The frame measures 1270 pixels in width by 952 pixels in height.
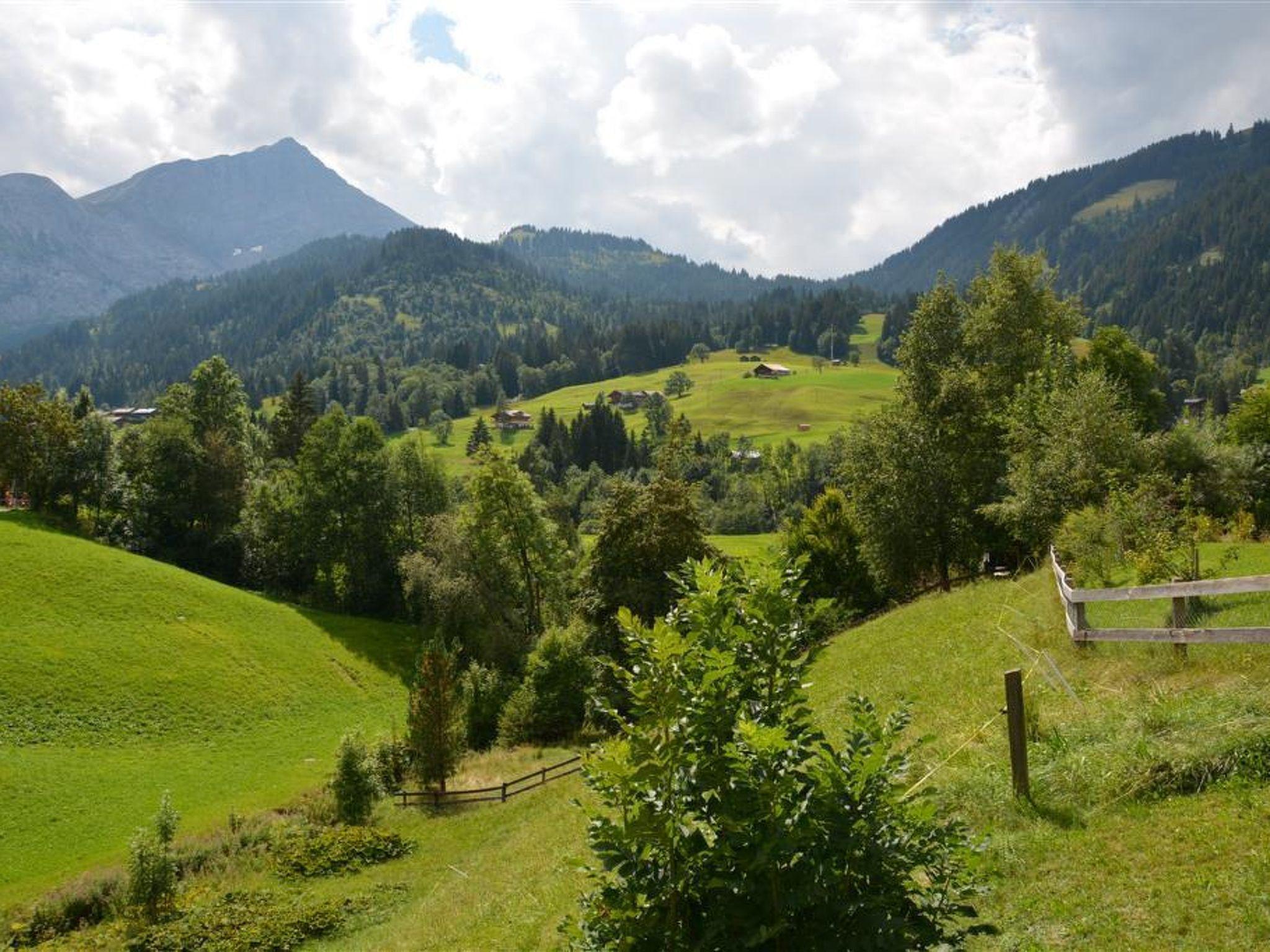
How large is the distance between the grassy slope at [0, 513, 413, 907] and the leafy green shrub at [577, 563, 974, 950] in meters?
34.1

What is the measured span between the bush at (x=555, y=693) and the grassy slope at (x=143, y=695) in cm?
1099

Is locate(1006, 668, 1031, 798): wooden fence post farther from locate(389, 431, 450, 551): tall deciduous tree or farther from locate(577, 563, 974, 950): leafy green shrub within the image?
locate(389, 431, 450, 551): tall deciduous tree

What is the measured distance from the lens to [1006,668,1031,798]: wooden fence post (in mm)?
10578

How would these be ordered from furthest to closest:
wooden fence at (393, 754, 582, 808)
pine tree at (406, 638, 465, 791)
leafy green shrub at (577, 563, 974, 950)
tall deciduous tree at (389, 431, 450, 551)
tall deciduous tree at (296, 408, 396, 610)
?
tall deciduous tree at (389, 431, 450, 551), tall deciduous tree at (296, 408, 396, 610), pine tree at (406, 638, 465, 791), wooden fence at (393, 754, 582, 808), leafy green shrub at (577, 563, 974, 950)

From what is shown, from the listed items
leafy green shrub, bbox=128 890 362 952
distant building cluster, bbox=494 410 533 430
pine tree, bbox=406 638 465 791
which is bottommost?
leafy green shrub, bbox=128 890 362 952

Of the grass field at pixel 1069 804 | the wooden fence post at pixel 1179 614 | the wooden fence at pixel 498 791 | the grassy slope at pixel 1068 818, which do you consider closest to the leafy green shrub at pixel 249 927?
the grass field at pixel 1069 804

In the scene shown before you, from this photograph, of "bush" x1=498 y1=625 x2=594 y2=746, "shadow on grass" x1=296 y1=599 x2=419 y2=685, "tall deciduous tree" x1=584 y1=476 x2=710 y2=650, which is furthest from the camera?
"shadow on grass" x1=296 y1=599 x2=419 y2=685

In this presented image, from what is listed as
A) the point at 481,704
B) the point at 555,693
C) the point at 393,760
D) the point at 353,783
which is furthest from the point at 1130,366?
the point at 353,783

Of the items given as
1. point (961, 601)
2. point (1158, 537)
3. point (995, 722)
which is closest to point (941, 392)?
point (961, 601)

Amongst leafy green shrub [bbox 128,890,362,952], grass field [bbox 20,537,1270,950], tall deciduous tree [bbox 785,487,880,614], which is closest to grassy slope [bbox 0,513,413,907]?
leafy green shrub [bbox 128,890,362,952]

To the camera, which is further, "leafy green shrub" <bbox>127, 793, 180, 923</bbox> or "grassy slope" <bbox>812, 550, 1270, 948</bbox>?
"leafy green shrub" <bbox>127, 793, 180, 923</bbox>

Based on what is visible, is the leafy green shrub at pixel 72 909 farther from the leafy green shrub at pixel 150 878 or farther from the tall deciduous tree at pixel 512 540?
the tall deciduous tree at pixel 512 540

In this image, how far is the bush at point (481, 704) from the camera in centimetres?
4456

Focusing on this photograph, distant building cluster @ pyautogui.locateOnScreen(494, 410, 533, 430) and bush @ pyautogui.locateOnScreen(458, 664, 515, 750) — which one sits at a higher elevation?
distant building cluster @ pyautogui.locateOnScreen(494, 410, 533, 430)
